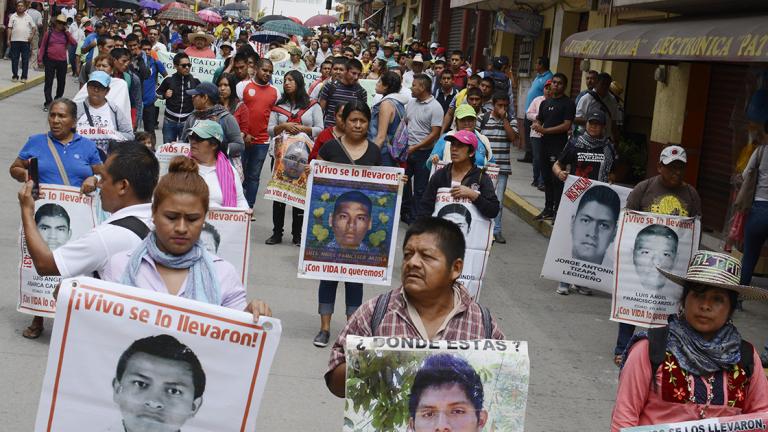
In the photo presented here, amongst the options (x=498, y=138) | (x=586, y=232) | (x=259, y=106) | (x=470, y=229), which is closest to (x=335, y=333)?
(x=470, y=229)

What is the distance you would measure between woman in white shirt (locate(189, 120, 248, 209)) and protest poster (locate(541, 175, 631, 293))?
3431 mm

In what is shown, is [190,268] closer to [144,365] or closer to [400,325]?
[144,365]

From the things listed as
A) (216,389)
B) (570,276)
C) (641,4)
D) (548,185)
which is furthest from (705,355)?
(548,185)

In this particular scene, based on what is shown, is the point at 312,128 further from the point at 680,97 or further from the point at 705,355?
the point at 705,355

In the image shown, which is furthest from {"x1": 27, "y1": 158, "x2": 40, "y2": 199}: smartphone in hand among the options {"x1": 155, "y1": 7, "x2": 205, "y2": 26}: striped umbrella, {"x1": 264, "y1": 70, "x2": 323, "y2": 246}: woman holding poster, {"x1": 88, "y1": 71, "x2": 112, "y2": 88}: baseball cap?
{"x1": 155, "y1": 7, "x2": 205, "y2": 26}: striped umbrella

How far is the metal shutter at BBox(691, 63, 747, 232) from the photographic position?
46.8 ft

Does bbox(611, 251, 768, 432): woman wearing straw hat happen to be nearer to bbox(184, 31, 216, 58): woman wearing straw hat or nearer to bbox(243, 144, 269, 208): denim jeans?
bbox(243, 144, 269, 208): denim jeans

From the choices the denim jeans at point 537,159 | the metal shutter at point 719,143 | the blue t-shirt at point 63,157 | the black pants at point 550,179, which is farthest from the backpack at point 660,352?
the denim jeans at point 537,159

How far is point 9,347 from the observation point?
25.5 ft

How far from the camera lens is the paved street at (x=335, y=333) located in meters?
7.02

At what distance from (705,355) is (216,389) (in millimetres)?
1704

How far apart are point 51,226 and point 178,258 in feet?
12.8

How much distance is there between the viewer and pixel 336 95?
13.4 meters

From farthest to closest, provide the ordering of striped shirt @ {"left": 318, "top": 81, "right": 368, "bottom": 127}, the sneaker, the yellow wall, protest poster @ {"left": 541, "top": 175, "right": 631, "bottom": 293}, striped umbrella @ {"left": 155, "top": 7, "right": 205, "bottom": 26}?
striped umbrella @ {"left": 155, "top": 7, "right": 205, "bottom": 26}, the yellow wall, striped shirt @ {"left": 318, "top": 81, "right": 368, "bottom": 127}, protest poster @ {"left": 541, "top": 175, "right": 631, "bottom": 293}, the sneaker
